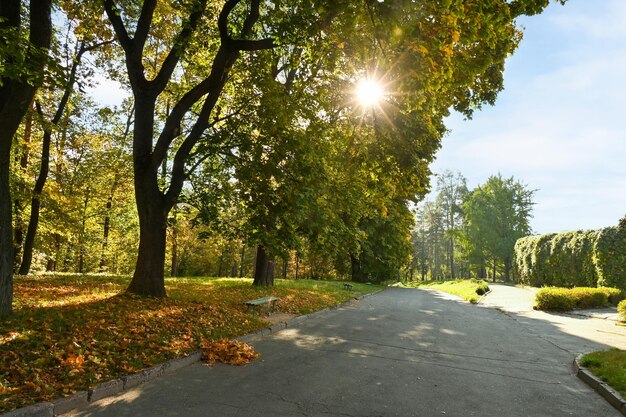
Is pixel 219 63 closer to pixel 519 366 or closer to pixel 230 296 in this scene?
pixel 230 296

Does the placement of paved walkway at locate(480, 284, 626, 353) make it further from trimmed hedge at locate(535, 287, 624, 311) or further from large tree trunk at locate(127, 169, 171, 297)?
large tree trunk at locate(127, 169, 171, 297)

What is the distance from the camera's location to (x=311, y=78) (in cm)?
1111

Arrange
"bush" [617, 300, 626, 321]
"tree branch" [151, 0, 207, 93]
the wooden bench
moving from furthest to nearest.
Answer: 1. "bush" [617, 300, 626, 321]
2. the wooden bench
3. "tree branch" [151, 0, 207, 93]

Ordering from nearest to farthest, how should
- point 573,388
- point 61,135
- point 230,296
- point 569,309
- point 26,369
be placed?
point 26,369, point 573,388, point 230,296, point 569,309, point 61,135

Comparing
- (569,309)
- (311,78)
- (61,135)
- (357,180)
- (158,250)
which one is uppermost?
(61,135)

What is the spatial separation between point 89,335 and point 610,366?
9.46 m

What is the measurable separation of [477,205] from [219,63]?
175 feet

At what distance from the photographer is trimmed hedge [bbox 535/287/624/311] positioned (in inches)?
680

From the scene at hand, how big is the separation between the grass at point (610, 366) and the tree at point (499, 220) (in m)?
49.8

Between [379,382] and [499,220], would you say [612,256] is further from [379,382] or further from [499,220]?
[499,220]

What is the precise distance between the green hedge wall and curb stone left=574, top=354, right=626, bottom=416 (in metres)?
18.2

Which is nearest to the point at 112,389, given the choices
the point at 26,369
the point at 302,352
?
the point at 26,369

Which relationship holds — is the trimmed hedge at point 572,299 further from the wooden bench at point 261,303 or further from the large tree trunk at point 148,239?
the large tree trunk at point 148,239

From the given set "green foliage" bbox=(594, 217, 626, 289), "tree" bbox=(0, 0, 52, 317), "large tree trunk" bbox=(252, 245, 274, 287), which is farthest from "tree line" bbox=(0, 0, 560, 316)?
"green foliage" bbox=(594, 217, 626, 289)
